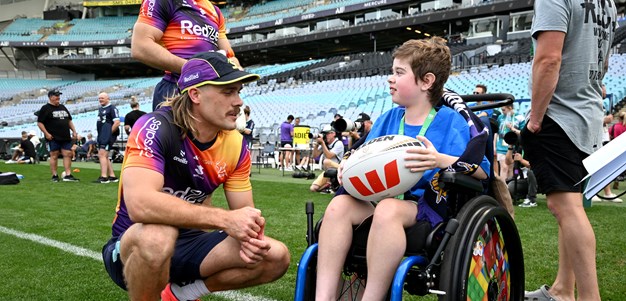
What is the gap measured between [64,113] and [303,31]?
35792 mm

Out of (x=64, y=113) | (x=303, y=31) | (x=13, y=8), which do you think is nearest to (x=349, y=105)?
(x=64, y=113)

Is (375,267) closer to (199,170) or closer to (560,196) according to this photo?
(199,170)

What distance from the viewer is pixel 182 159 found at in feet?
7.59

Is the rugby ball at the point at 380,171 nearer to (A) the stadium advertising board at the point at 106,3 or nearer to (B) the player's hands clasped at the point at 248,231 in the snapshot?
(B) the player's hands clasped at the point at 248,231

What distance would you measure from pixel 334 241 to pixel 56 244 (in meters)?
3.28

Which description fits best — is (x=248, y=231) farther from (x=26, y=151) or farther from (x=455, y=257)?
(x=26, y=151)

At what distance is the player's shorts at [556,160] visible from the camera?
265cm

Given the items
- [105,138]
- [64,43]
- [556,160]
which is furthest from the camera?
[64,43]

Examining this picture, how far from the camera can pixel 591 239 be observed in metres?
2.61

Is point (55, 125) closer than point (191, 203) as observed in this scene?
No

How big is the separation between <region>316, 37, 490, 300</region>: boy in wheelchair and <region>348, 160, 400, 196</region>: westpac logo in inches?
2.2

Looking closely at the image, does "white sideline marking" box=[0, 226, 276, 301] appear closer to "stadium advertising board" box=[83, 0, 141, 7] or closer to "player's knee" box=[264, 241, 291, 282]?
"player's knee" box=[264, 241, 291, 282]

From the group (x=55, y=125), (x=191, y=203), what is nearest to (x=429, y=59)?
(x=191, y=203)

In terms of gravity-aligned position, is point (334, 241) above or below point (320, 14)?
below
